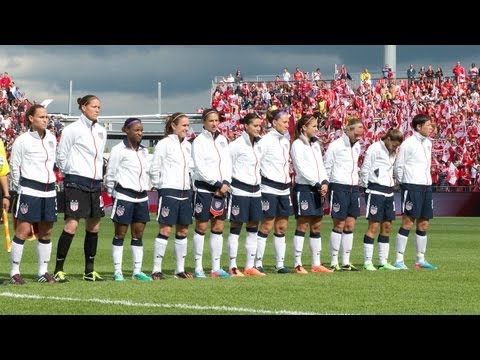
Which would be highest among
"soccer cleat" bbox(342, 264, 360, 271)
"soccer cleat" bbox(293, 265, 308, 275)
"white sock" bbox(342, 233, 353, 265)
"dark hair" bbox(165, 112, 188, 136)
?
"dark hair" bbox(165, 112, 188, 136)

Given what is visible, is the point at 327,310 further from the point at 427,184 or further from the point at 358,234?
the point at 358,234

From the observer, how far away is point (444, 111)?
4828cm

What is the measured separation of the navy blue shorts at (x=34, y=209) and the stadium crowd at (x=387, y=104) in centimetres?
2862

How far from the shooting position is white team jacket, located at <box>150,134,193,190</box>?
1492 cm

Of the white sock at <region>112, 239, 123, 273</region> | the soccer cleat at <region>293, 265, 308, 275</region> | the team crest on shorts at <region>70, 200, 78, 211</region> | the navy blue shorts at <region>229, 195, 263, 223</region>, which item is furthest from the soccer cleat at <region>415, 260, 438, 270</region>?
the team crest on shorts at <region>70, 200, 78, 211</region>

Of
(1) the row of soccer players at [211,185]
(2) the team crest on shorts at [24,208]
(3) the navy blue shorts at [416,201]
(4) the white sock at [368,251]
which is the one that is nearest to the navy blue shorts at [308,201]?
(1) the row of soccer players at [211,185]

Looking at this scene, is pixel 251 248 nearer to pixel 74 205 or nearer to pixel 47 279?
pixel 74 205

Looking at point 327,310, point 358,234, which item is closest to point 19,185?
point 327,310

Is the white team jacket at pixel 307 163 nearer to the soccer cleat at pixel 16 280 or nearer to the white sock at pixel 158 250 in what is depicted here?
the white sock at pixel 158 250

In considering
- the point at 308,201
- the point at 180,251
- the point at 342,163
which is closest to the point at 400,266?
the point at 342,163

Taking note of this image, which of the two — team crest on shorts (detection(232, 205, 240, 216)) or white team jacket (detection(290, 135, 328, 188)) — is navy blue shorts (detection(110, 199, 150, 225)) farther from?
white team jacket (detection(290, 135, 328, 188))

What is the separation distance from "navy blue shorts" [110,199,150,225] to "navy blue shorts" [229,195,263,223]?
1612mm
